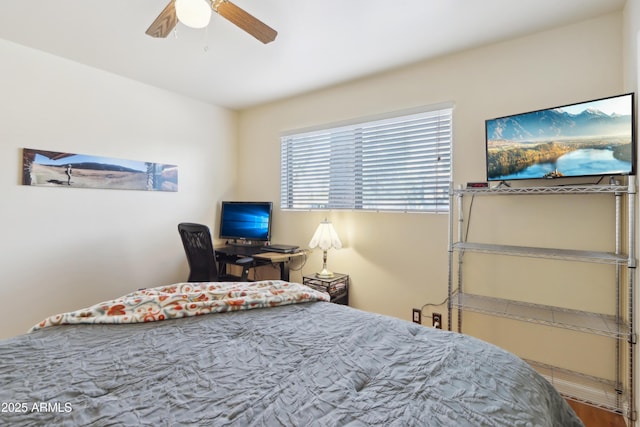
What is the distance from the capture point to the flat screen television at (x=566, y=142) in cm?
169

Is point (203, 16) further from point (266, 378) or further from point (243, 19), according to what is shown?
point (266, 378)

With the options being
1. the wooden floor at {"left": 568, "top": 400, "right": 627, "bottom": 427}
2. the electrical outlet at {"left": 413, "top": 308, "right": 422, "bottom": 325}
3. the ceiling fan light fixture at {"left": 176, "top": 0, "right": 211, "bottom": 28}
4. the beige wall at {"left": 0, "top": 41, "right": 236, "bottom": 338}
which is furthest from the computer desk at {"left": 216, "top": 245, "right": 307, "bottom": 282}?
the wooden floor at {"left": 568, "top": 400, "right": 627, "bottom": 427}

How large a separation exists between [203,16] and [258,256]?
2.02 m

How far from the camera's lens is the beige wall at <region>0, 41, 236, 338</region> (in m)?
2.34

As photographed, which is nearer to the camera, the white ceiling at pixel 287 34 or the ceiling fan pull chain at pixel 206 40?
the white ceiling at pixel 287 34

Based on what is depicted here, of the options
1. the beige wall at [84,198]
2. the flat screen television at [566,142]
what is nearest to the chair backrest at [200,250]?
the beige wall at [84,198]

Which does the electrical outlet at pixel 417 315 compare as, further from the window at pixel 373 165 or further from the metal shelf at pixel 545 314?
the window at pixel 373 165

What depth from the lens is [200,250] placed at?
273 centimetres

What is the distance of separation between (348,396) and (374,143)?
2391 mm

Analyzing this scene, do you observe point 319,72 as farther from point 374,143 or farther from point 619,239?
point 619,239

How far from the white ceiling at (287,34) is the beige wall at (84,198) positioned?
0.26 metres

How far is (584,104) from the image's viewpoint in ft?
Result: 5.88

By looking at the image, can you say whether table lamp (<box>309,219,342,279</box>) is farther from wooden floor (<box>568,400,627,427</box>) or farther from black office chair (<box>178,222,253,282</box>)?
wooden floor (<box>568,400,627,427</box>)

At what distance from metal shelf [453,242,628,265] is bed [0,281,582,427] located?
990 millimetres
